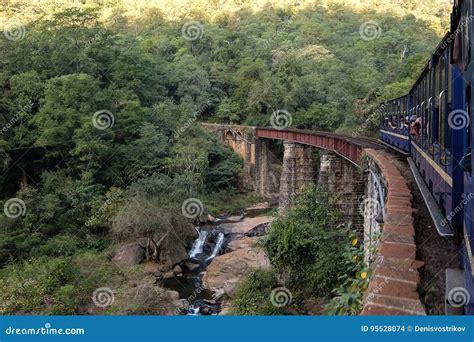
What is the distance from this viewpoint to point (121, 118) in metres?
31.9

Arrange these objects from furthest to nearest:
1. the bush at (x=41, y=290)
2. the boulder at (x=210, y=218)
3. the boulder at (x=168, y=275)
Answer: the boulder at (x=210, y=218) → the boulder at (x=168, y=275) → the bush at (x=41, y=290)

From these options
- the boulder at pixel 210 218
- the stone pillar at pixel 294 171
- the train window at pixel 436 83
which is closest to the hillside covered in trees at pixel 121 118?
the boulder at pixel 210 218

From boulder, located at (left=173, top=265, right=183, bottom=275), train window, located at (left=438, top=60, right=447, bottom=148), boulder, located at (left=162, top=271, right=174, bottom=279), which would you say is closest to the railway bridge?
train window, located at (left=438, top=60, right=447, bottom=148)

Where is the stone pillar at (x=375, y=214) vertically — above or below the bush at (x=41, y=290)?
above

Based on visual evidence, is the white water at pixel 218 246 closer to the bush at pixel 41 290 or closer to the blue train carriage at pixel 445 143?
the bush at pixel 41 290

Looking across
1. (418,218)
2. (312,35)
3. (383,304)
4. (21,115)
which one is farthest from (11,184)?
(312,35)

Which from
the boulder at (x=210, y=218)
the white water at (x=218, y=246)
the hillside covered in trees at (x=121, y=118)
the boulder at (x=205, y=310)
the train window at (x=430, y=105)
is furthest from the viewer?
the boulder at (x=210, y=218)

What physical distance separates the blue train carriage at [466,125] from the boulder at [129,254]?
18385 mm

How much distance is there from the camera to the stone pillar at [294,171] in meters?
28.2

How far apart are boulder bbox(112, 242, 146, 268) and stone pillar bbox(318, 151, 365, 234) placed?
971 cm

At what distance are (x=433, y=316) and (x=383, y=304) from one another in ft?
1.94

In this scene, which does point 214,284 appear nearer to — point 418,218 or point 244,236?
point 244,236

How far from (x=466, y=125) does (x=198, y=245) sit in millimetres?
21965

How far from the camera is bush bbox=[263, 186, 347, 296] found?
50.8 feet
